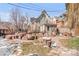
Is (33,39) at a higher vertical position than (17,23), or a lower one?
lower

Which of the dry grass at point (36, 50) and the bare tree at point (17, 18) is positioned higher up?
the bare tree at point (17, 18)

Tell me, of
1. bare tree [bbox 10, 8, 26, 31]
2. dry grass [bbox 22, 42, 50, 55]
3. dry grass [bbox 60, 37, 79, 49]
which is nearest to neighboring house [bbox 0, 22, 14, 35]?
bare tree [bbox 10, 8, 26, 31]

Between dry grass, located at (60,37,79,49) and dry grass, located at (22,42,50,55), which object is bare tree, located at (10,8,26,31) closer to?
dry grass, located at (22,42,50,55)

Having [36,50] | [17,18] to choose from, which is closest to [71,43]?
[36,50]

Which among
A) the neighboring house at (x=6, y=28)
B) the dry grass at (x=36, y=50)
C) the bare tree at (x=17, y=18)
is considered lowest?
the dry grass at (x=36, y=50)

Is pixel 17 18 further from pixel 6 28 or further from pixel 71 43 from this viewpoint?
pixel 71 43

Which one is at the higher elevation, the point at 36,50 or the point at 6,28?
the point at 6,28

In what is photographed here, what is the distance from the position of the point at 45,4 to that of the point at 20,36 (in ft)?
1.12

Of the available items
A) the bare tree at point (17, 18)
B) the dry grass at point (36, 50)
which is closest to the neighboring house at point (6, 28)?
the bare tree at point (17, 18)

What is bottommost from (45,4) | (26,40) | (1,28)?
(26,40)

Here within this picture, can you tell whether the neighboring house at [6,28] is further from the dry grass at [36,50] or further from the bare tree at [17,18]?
the dry grass at [36,50]

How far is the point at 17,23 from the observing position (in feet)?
3.96

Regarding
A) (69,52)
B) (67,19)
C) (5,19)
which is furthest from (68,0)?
(5,19)

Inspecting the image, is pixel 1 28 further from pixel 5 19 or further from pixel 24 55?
pixel 24 55
